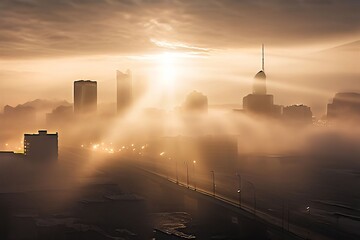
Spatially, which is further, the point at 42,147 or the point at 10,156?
the point at 42,147

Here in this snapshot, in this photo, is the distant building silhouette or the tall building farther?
the tall building

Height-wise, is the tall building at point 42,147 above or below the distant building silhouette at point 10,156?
above

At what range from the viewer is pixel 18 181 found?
146000 millimetres

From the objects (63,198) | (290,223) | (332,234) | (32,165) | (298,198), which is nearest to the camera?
(332,234)

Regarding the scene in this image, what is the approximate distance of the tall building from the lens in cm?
16925

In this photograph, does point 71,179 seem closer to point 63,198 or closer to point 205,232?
point 63,198

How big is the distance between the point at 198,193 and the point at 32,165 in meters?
58.6

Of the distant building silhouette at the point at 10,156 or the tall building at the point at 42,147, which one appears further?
the tall building at the point at 42,147

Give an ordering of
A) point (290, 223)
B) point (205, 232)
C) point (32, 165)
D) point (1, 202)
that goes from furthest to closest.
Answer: point (32, 165) → point (1, 202) → point (205, 232) → point (290, 223)

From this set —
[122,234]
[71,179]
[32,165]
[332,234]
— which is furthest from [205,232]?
[32,165]

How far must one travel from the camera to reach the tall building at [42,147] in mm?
169250

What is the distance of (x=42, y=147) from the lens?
17200 centimetres

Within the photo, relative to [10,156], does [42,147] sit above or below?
above

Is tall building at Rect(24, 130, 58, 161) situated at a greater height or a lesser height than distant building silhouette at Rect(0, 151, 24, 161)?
greater
